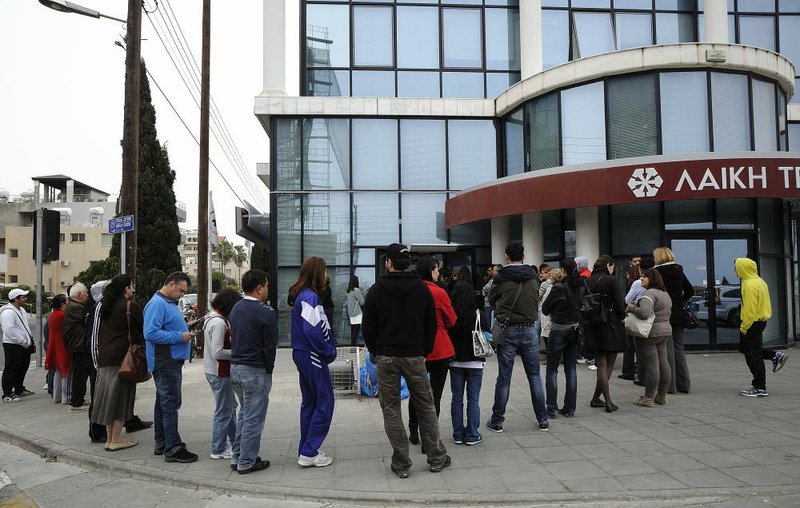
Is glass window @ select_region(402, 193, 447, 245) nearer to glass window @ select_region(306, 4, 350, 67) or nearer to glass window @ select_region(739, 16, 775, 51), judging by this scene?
glass window @ select_region(306, 4, 350, 67)

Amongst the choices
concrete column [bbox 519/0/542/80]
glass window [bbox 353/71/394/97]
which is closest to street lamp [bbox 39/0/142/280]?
glass window [bbox 353/71/394/97]

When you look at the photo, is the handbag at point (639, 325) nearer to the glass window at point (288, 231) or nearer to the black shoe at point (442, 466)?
the black shoe at point (442, 466)

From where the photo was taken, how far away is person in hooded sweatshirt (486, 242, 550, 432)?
6207 millimetres

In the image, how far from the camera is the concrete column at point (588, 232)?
41.8ft

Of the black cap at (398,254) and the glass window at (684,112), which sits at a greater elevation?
the glass window at (684,112)

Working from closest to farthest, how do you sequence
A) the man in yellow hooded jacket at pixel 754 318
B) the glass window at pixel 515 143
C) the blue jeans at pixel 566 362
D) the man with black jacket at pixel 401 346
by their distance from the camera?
the man with black jacket at pixel 401 346 → the blue jeans at pixel 566 362 → the man in yellow hooded jacket at pixel 754 318 → the glass window at pixel 515 143

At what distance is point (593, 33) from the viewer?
16578 millimetres

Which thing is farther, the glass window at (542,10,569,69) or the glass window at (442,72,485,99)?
the glass window at (542,10,569,69)

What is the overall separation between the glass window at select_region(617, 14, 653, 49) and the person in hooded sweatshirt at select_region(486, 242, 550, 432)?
42.6 ft

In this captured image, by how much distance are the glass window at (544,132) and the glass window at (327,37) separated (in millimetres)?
5408

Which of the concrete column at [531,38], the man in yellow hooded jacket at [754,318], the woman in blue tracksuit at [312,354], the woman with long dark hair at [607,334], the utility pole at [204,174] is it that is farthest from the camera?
the concrete column at [531,38]

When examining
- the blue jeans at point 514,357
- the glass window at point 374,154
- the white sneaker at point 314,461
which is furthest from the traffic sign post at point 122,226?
the glass window at point 374,154

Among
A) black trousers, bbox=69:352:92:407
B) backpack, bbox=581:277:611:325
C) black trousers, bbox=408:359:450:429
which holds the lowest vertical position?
black trousers, bbox=69:352:92:407

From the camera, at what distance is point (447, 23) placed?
16406 mm
